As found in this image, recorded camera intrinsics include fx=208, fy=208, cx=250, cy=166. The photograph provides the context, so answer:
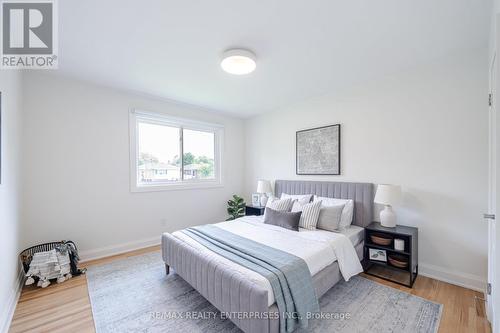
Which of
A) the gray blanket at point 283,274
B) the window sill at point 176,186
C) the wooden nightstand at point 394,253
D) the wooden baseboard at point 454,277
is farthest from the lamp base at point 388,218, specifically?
the window sill at point 176,186

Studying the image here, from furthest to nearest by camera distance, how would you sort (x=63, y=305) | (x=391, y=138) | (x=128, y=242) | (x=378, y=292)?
(x=128, y=242) < (x=391, y=138) < (x=378, y=292) < (x=63, y=305)

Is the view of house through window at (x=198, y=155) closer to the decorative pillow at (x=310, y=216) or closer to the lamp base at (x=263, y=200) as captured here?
the lamp base at (x=263, y=200)

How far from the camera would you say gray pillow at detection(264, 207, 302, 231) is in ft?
9.09

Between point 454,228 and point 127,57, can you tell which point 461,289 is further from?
point 127,57

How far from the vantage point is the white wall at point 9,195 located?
1771 millimetres

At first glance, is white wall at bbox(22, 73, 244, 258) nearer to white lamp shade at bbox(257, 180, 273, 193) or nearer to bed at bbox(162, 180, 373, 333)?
bed at bbox(162, 180, 373, 333)

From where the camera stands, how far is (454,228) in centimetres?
235

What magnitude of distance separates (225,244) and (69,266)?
2.05 m

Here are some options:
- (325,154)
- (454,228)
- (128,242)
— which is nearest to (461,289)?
(454,228)

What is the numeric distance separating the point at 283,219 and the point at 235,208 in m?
1.85

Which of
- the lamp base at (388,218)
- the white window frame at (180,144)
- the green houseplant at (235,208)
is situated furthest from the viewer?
the green houseplant at (235,208)

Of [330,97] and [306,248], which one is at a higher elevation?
[330,97]

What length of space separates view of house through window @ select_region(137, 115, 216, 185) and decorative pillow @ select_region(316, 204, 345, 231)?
8.66 ft

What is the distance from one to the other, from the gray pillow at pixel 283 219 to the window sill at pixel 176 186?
5.92 feet
